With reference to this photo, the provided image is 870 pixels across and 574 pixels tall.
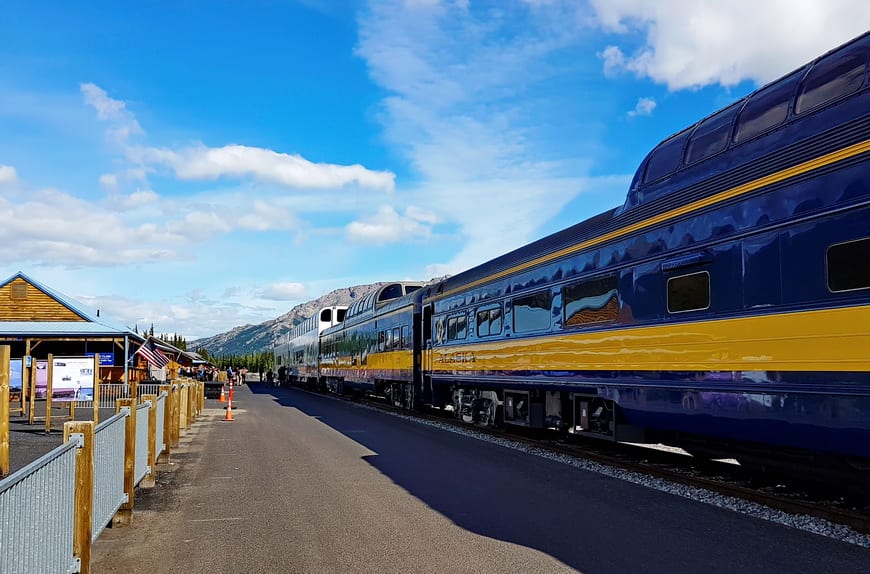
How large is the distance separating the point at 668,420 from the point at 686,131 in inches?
151

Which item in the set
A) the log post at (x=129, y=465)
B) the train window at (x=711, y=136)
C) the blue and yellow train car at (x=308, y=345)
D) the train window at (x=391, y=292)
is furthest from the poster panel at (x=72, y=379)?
the blue and yellow train car at (x=308, y=345)

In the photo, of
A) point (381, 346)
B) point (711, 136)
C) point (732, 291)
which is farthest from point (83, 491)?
point (381, 346)

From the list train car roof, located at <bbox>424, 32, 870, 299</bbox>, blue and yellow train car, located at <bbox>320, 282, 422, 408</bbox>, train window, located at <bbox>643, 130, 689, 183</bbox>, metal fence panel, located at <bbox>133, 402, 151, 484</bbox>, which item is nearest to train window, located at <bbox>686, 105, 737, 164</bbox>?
train car roof, located at <bbox>424, 32, 870, 299</bbox>

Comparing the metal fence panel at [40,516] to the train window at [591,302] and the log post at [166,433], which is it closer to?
the log post at [166,433]

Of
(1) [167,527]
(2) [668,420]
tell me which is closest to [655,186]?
(2) [668,420]

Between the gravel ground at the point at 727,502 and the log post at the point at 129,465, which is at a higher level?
the log post at the point at 129,465

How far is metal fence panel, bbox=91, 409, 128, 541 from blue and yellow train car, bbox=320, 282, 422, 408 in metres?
13.7

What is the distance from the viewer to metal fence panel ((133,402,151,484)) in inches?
333

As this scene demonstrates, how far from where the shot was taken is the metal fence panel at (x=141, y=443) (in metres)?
8.47

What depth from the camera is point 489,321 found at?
50.6ft

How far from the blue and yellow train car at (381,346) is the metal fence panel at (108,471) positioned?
13.7m

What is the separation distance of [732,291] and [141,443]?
22.6ft

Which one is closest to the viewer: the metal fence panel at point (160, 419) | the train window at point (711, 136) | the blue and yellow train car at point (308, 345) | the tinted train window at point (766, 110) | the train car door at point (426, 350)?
the tinted train window at point (766, 110)

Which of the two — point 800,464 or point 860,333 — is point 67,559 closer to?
point 860,333
